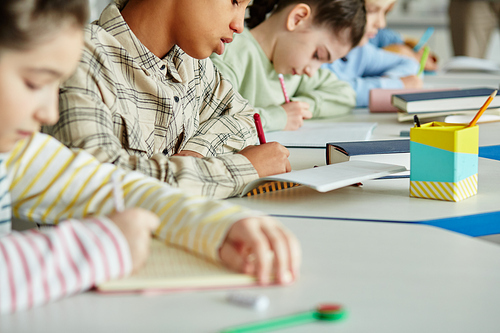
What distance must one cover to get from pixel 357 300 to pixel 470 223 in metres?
0.31

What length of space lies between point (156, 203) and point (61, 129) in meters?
0.25

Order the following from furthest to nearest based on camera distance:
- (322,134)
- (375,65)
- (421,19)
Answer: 1. (421,19)
2. (375,65)
3. (322,134)

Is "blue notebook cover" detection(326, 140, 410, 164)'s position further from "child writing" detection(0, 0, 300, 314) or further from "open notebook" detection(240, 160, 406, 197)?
"child writing" detection(0, 0, 300, 314)

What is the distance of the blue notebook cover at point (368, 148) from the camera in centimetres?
96

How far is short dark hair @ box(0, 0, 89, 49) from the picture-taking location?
513 millimetres

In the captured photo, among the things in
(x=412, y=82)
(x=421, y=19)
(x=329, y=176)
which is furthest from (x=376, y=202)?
(x=421, y=19)

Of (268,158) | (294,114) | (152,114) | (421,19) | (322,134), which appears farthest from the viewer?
(421,19)

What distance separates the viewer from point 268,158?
3.12ft

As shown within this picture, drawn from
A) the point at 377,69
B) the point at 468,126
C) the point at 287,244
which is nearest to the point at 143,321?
the point at 287,244

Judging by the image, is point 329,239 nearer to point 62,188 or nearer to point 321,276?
point 321,276

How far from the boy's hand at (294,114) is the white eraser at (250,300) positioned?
110 cm

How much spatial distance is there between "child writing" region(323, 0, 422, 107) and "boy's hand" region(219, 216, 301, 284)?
1.69 meters

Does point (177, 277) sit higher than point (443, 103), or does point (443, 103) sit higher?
point (443, 103)

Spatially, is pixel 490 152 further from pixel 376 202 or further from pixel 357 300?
pixel 357 300
